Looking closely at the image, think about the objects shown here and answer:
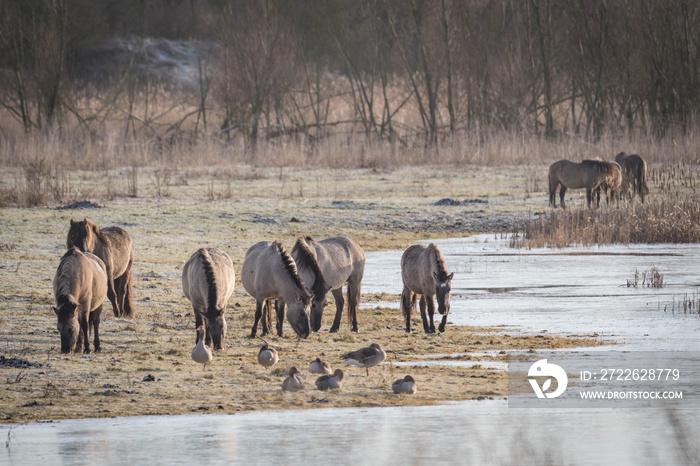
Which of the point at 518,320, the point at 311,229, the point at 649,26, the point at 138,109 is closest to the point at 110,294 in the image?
the point at 518,320

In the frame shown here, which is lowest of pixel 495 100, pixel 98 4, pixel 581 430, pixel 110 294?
pixel 581 430

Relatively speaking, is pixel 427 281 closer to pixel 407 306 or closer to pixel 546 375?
pixel 407 306

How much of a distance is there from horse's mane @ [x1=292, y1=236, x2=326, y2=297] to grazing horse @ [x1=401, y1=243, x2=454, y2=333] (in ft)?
3.51

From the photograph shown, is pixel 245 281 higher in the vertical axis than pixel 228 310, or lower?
higher

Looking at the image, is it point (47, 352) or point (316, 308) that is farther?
point (316, 308)

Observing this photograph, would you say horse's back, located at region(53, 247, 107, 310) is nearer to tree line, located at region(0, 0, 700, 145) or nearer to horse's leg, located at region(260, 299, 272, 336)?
horse's leg, located at region(260, 299, 272, 336)

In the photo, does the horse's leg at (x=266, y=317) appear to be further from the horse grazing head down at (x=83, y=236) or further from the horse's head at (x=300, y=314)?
the horse grazing head down at (x=83, y=236)

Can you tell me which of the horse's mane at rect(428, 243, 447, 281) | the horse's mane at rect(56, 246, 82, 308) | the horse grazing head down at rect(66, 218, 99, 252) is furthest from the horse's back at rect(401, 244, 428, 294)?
the horse's mane at rect(56, 246, 82, 308)

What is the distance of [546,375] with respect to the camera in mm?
8477

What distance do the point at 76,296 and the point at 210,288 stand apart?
117cm

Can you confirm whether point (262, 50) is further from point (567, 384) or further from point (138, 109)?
point (567, 384)

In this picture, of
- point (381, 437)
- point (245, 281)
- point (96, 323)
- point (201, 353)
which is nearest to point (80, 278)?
point (96, 323)

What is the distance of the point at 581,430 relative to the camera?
6.86 meters

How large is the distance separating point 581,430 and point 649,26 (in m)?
28.7
